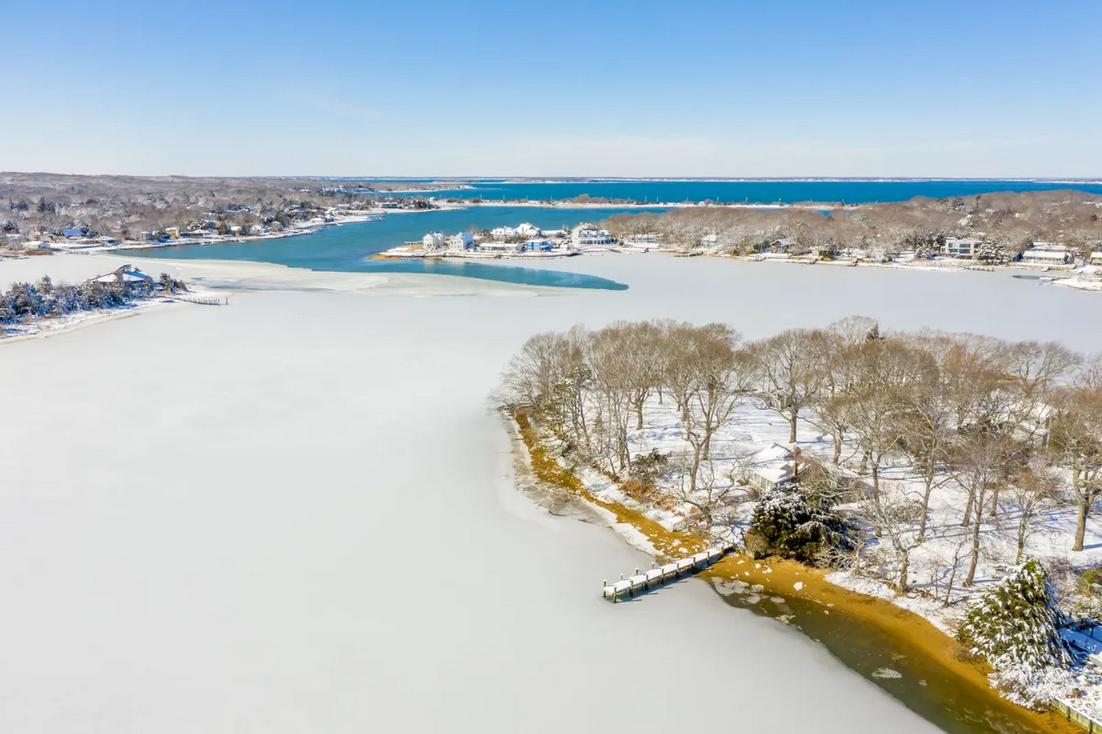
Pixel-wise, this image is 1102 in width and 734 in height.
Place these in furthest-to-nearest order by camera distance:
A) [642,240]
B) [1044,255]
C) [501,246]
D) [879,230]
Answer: [642,240], [501,246], [879,230], [1044,255]

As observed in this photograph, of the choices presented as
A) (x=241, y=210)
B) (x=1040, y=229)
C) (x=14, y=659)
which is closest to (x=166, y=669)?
(x=14, y=659)

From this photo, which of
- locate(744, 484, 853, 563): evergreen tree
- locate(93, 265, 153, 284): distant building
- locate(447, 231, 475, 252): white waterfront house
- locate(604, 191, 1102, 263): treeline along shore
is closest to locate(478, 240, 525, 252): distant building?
locate(447, 231, 475, 252): white waterfront house

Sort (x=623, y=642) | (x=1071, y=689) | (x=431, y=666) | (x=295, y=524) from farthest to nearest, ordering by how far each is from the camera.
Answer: (x=295, y=524) → (x=623, y=642) → (x=431, y=666) → (x=1071, y=689)

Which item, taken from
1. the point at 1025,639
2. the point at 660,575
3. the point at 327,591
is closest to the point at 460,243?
the point at 327,591

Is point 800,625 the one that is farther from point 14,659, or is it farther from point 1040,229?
point 1040,229

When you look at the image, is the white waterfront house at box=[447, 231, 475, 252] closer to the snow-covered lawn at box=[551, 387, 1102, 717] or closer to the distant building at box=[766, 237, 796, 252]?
the distant building at box=[766, 237, 796, 252]

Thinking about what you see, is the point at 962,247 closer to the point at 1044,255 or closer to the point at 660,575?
the point at 1044,255
